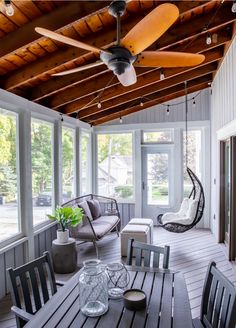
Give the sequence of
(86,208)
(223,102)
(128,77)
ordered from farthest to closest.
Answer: (86,208), (223,102), (128,77)

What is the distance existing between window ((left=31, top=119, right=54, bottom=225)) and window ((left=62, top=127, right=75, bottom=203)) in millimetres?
530

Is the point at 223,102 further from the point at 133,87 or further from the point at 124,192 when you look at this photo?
the point at 124,192

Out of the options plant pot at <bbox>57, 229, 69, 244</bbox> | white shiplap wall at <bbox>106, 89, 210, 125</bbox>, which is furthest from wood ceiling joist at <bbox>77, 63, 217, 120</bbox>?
plant pot at <bbox>57, 229, 69, 244</bbox>

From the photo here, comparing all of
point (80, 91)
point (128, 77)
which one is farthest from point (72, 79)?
point (128, 77)

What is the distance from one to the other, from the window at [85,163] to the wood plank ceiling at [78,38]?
1.50 meters

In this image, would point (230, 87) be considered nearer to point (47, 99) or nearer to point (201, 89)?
point (201, 89)

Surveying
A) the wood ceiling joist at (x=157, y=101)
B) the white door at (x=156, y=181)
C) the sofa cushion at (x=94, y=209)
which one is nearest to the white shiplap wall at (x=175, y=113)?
the wood ceiling joist at (x=157, y=101)

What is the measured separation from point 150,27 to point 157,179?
18.1 feet

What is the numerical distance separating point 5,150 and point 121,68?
2.27 meters

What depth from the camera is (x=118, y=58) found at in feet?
6.62

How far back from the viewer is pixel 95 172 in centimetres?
734

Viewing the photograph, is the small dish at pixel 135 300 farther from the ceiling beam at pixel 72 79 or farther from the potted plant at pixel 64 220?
the ceiling beam at pixel 72 79

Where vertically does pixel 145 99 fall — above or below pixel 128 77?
above

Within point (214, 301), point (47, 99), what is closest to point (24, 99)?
point (47, 99)
